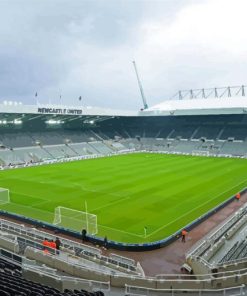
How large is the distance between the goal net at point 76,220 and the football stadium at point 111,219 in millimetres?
82

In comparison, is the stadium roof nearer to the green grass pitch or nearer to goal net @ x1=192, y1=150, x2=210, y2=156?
goal net @ x1=192, y1=150, x2=210, y2=156

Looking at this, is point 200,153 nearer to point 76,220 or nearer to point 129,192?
point 129,192

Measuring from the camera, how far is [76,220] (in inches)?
934

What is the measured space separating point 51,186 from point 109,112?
135ft

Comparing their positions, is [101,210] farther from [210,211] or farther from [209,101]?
[209,101]

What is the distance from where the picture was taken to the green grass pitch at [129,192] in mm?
24219

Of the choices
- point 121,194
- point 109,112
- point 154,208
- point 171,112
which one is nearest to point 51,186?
point 121,194

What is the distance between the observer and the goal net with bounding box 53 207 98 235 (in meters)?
22.8

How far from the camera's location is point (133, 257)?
62.2ft

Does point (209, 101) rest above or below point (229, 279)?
above

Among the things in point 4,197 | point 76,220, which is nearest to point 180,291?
point 76,220

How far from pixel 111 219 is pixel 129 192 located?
855cm

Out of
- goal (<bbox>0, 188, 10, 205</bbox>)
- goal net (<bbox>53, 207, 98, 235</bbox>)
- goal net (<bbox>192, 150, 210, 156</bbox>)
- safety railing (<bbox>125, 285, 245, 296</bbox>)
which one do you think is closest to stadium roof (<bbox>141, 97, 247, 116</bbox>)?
goal net (<bbox>192, 150, 210, 156</bbox>)

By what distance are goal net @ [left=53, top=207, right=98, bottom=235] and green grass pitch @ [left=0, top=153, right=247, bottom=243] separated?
23.9 inches
